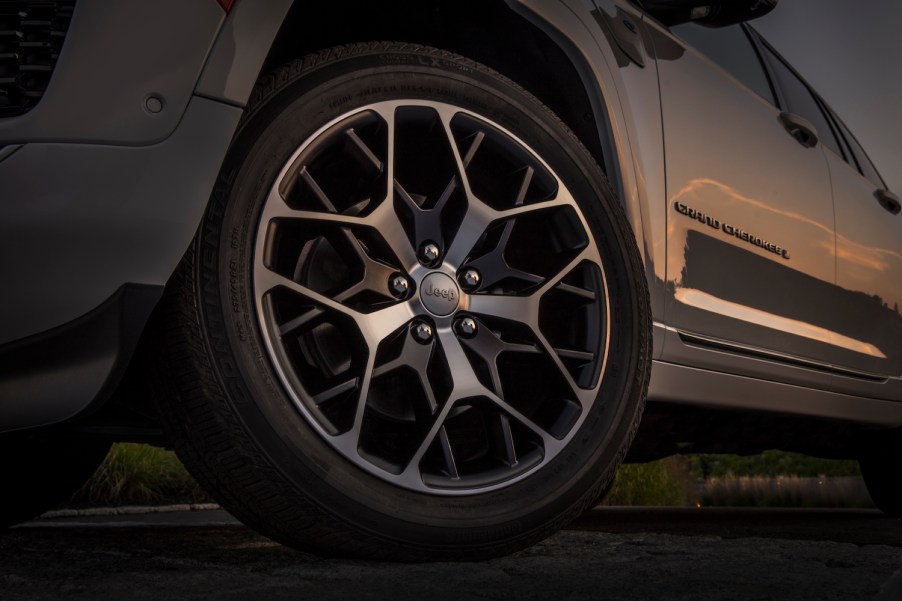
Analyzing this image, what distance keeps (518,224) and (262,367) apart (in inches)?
35.0

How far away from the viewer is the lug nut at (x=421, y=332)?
1.90 metres

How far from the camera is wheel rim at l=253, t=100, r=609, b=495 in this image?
1807 millimetres

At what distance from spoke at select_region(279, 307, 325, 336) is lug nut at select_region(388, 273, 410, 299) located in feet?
0.54

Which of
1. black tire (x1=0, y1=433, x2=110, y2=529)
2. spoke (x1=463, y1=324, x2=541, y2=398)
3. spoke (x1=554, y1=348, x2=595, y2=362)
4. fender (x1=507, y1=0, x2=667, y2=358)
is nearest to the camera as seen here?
spoke (x1=463, y1=324, x2=541, y2=398)

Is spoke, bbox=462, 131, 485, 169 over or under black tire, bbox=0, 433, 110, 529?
over

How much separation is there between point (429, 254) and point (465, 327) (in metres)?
0.17

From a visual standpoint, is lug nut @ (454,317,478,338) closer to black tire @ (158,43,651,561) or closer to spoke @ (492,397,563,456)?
black tire @ (158,43,651,561)

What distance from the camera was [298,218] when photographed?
70.3 inches

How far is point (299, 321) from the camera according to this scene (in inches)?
71.1

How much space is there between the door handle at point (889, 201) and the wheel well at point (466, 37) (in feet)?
6.67

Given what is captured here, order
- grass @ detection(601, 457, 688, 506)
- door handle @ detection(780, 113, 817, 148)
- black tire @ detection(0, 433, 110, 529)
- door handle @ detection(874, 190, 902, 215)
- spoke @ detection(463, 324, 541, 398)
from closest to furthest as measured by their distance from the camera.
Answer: spoke @ detection(463, 324, 541, 398) → black tire @ detection(0, 433, 110, 529) → door handle @ detection(780, 113, 817, 148) → door handle @ detection(874, 190, 902, 215) → grass @ detection(601, 457, 688, 506)

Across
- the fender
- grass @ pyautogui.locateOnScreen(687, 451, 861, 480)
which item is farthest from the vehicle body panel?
grass @ pyautogui.locateOnScreen(687, 451, 861, 480)

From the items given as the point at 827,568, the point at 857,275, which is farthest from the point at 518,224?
the point at 857,275

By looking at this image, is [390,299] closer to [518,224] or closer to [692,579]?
[518,224]
